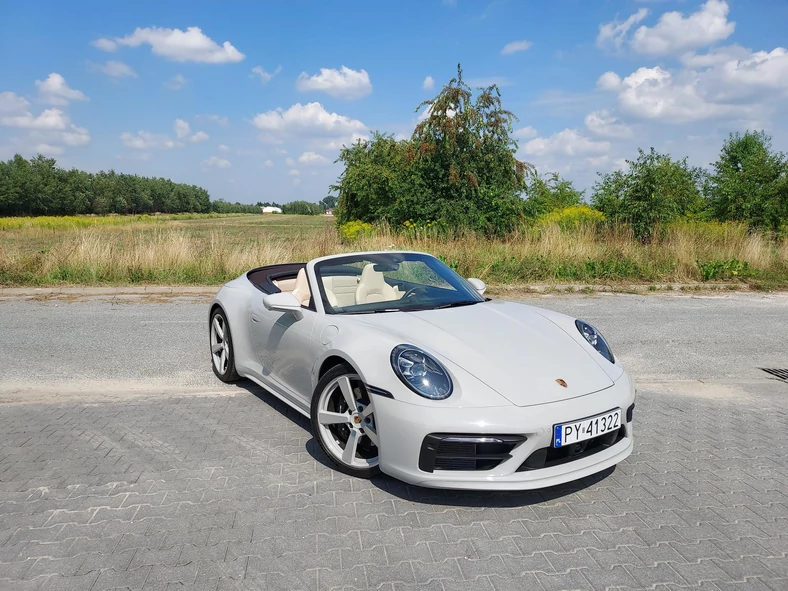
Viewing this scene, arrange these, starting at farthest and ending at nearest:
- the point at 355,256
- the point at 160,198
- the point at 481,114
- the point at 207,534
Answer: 1. the point at 160,198
2. the point at 481,114
3. the point at 355,256
4. the point at 207,534

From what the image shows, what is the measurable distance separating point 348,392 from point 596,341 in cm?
166

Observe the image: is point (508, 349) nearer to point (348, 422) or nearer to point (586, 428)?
point (586, 428)

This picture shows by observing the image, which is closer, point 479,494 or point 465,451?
point 465,451

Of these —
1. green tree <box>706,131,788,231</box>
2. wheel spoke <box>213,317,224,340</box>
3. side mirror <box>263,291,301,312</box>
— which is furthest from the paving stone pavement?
green tree <box>706,131,788,231</box>

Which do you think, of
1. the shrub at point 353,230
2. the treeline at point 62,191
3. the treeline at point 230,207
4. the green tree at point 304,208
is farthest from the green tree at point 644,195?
the treeline at point 230,207

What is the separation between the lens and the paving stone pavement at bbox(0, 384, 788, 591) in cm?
241

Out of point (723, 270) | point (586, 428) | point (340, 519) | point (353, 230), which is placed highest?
point (353, 230)

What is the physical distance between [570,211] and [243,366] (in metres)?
20.0

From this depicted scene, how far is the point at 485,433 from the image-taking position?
2797 mm

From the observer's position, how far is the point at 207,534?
2719 mm

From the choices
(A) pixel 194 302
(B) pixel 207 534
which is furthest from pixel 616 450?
(A) pixel 194 302

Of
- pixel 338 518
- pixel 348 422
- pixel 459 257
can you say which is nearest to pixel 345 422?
pixel 348 422

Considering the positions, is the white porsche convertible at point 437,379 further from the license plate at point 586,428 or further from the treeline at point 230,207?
the treeline at point 230,207

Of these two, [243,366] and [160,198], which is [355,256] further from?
[160,198]
